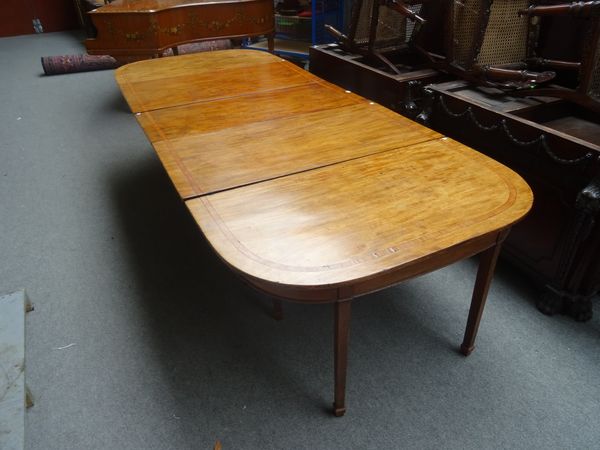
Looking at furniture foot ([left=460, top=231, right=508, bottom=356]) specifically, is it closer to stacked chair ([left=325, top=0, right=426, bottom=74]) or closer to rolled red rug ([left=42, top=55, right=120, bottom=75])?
stacked chair ([left=325, top=0, right=426, bottom=74])

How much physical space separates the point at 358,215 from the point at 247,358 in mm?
658

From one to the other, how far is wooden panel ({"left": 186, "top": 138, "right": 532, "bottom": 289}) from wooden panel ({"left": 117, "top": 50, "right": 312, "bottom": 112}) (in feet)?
2.80

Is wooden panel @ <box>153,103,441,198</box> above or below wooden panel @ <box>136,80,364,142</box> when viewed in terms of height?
below

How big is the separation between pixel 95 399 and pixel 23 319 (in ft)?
1.55

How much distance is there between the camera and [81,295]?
1.66 m

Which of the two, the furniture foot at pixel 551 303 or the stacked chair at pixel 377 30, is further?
the stacked chair at pixel 377 30

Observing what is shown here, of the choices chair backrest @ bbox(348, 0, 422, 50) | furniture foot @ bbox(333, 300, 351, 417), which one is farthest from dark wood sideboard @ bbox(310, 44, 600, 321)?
furniture foot @ bbox(333, 300, 351, 417)

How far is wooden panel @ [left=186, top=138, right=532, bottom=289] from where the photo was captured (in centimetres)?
90

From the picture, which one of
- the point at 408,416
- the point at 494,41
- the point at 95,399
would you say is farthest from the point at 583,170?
the point at 95,399

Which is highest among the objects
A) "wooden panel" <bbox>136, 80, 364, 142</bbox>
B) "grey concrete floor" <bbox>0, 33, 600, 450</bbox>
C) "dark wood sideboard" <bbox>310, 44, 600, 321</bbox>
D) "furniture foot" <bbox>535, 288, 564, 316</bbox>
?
"wooden panel" <bbox>136, 80, 364, 142</bbox>

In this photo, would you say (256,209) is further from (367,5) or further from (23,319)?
(367,5)

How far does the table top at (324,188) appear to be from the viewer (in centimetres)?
93

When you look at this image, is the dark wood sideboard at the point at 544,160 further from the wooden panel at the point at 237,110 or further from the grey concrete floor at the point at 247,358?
the wooden panel at the point at 237,110

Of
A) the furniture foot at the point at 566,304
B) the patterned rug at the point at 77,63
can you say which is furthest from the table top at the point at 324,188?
the patterned rug at the point at 77,63
